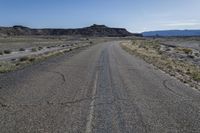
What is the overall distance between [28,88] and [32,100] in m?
2.48

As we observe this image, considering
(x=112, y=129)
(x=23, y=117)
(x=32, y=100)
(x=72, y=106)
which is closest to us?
(x=112, y=129)

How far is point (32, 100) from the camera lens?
9961 mm

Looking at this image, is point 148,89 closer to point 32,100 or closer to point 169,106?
point 169,106

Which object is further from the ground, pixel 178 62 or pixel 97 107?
pixel 97 107

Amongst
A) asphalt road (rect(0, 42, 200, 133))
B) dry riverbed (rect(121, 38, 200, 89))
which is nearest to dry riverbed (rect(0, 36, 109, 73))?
asphalt road (rect(0, 42, 200, 133))

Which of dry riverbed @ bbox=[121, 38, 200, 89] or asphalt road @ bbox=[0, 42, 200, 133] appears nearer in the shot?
asphalt road @ bbox=[0, 42, 200, 133]

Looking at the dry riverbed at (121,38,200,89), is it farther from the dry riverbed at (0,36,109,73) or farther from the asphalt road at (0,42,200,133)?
the dry riverbed at (0,36,109,73)

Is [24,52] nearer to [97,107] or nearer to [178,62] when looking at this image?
[178,62]

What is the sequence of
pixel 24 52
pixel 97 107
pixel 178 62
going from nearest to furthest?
pixel 97 107 → pixel 178 62 → pixel 24 52

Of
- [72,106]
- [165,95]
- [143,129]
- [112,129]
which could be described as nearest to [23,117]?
[72,106]

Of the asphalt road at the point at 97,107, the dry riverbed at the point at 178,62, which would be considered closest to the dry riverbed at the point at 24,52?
the asphalt road at the point at 97,107

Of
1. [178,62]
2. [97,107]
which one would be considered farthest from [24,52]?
[97,107]

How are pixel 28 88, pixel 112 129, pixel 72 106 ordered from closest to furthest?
pixel 112 129 < pixel 72 106 < pixel 28 88

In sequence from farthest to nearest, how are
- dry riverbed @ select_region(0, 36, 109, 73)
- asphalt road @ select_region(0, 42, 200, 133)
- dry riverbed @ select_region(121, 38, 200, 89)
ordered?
1. dry riverbed @ select_region(0, 36, 109, 73)
2. dry riverbed @ select_region(121, 38, 200, 89)
3. asphalt road @ select_region(0, 42, 200, 133)
